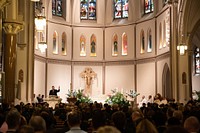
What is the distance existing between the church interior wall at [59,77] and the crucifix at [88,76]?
1.55 meters

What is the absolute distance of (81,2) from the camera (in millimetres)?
41312

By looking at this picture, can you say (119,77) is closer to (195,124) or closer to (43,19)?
(43,19)

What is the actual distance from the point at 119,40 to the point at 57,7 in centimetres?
689

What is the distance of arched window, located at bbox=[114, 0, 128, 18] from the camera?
40.6m

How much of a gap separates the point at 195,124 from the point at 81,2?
35893mm

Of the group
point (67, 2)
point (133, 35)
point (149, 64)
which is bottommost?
point (149, 64)

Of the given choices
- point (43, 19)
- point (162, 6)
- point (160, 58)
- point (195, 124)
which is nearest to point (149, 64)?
point (160, 58)

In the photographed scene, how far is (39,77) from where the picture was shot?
35656 millimetres

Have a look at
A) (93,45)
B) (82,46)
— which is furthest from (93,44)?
(82,46)

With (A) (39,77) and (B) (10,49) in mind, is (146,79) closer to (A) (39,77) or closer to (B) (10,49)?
(A) (39,77)

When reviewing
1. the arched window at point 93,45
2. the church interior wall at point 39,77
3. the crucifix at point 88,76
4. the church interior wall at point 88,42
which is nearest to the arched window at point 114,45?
the church interior wall at point 88,42

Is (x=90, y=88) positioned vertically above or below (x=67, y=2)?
below

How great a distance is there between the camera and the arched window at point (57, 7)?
1544 inches

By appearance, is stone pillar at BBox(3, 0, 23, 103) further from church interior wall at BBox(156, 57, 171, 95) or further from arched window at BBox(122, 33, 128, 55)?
arched window at BBox(122, 33, 128, 55)
